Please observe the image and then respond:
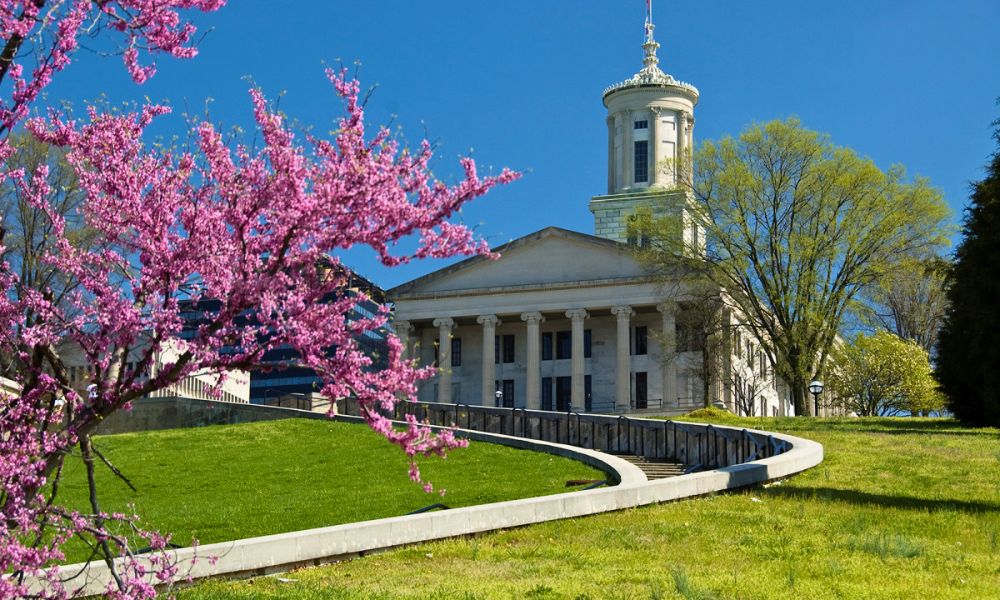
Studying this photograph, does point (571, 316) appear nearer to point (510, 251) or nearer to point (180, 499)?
point (510, 251)

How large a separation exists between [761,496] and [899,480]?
3966 mm

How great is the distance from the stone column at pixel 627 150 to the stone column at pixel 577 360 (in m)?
16.4

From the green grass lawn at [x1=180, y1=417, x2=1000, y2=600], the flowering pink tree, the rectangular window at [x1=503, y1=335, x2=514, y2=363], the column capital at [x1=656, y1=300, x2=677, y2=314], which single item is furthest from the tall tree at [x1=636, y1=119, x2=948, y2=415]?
the flowering pink tree

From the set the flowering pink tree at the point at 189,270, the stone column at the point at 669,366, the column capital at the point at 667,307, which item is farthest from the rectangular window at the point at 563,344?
the flowering pink tree at the point at 189,270

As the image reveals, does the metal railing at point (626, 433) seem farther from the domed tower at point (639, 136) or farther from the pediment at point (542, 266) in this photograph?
the domed tower at point (639, 136)

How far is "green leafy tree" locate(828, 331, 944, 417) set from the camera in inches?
2864

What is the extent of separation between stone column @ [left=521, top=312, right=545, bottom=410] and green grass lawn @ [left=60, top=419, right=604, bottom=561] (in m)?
37.5

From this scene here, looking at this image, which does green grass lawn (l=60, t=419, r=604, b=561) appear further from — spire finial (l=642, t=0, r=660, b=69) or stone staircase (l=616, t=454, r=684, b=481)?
spire finial (l=642, t=0, r=660, b=69)

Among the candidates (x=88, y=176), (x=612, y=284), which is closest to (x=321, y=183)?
(x=88, y=176)

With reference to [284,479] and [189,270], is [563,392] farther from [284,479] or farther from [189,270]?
[189,270]

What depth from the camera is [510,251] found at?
3155 inches

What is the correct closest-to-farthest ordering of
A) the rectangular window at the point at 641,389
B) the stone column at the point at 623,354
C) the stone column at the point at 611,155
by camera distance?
1. the stone column at the point at 623,354
2. the rectangular window at the point at 641,389
3. the stone column at the point at 611,155

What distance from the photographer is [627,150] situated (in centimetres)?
9162

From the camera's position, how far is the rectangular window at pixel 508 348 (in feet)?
279
